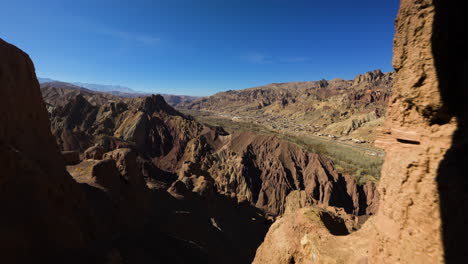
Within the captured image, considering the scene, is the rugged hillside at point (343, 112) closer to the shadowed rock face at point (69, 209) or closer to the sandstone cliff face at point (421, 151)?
the shadowed rock face at point (69, 209)

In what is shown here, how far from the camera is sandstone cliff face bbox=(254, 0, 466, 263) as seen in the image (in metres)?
4.76

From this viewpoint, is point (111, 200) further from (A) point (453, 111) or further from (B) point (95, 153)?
(A) point (453, 111)

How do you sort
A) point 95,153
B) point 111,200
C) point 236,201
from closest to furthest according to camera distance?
point 111,200 → point 95,153 → point 236,201

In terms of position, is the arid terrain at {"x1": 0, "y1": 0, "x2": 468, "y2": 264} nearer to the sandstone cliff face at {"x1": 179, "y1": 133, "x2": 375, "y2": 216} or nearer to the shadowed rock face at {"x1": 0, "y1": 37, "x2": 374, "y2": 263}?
the shadowed rock face at {"x1": 0, "y1": 37, "x2": 374, "y2": 263}

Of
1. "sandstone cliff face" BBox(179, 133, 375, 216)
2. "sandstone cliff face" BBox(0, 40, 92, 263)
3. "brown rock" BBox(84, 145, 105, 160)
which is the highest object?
"sandstone cliff face" BBox(0, 40, 92, 263)

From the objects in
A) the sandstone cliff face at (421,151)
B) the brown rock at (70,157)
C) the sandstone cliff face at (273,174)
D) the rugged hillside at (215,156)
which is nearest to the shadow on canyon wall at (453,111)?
the sandstone cliff face at (421,151)

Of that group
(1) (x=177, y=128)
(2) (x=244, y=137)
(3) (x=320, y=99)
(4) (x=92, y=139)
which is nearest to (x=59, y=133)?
(4) (x=92, y=139)

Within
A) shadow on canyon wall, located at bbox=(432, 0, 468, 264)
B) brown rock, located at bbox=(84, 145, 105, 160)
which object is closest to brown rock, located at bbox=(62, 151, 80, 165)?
brown rock, located at bbox=(84, 145, 105, 160)

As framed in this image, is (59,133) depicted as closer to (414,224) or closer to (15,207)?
(15,207)

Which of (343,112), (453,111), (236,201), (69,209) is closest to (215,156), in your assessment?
(236,201)

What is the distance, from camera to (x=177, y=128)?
73.8 meters

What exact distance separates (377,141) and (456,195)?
112 inches

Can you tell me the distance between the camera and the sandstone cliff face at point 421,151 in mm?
4758

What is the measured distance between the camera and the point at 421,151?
5.52 meters
